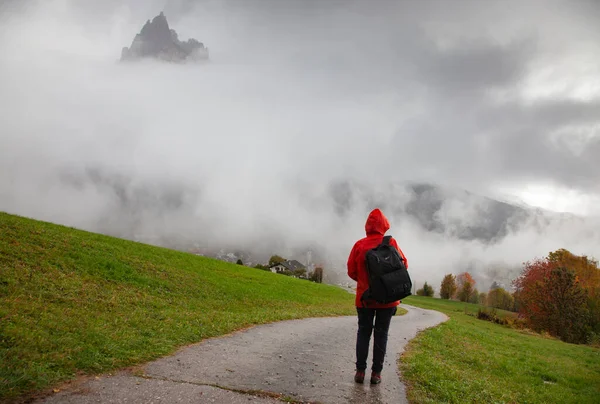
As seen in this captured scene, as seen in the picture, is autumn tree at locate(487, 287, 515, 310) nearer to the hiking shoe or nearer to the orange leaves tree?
the orange leaves tree

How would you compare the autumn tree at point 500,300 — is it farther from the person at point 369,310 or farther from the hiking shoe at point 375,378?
the person at point 369,310

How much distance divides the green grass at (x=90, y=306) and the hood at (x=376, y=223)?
18.8ft

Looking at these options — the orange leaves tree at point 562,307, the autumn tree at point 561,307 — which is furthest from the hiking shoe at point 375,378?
the autumn tree at point 561,307

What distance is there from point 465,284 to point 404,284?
149m

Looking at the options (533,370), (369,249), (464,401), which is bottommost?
(533,370)

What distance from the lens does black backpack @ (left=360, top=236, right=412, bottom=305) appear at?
696 cm

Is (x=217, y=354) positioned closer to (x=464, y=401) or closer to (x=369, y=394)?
(x=369, y=394)

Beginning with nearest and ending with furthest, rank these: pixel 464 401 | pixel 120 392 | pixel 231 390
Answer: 1. pixel 120 392
2. pixel 231 390
3. pixel 464 401

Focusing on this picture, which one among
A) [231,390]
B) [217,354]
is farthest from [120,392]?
[217,354]

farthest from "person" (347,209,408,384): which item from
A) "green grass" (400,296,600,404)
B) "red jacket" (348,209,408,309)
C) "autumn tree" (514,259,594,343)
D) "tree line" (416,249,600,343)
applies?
"autumn tree" (514,259,594,343)

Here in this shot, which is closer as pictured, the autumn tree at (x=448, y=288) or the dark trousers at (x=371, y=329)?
the dark trousers at (x=371, y=329)

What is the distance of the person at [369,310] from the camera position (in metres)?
7.41

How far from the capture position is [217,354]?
920cm

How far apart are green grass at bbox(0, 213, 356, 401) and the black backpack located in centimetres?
529
